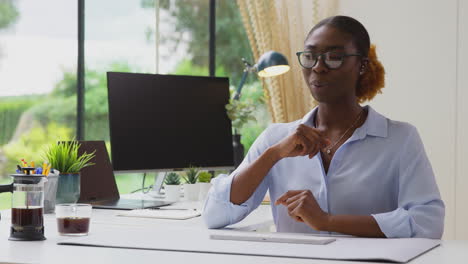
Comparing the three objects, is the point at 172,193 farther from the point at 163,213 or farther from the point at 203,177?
the point at 163,213

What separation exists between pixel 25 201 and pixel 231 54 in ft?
17.1

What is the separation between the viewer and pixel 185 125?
2842 millimetres

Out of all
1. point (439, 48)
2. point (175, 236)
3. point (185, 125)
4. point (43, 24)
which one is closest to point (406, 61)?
point (439, 48)

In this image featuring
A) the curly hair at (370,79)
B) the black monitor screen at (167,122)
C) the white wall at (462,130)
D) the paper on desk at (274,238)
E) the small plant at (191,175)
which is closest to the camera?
the paper on desk at (274,238)

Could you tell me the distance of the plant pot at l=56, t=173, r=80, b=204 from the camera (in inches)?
92.8

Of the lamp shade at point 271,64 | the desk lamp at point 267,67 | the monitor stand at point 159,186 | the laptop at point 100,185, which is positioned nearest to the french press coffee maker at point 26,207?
the laptop at point 100,185

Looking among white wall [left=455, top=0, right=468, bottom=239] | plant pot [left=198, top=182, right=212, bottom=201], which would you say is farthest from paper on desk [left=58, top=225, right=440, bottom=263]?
white wall [left=455, top=0, right=468, bottom=239]

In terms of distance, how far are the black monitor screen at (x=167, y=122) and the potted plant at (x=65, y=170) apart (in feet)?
0.67

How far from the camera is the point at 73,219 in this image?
1827mm

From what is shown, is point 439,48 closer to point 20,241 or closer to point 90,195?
point 90,195

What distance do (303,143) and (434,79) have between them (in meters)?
2.38

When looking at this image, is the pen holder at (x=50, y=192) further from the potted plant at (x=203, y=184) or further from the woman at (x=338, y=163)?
the potted plant at (x=203, y=184)

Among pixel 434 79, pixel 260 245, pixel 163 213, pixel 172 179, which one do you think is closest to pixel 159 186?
pixel 172 179

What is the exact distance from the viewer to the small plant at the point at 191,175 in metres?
2.87
